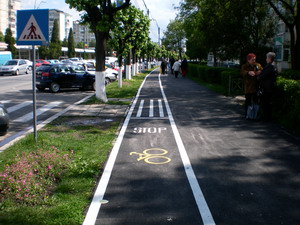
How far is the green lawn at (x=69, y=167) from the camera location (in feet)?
14.8

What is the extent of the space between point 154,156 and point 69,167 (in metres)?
1.71

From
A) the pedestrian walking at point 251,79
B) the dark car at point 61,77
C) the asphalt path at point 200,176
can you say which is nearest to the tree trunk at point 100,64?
the asphalt path at point 200,176

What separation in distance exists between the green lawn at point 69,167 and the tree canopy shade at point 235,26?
12528 millimetres

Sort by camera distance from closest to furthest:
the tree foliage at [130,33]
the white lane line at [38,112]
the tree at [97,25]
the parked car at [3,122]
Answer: the parked car at [3,122] < the white lane line at [38,112] < the tree at [97,25] < the tree foliage at [130,33]

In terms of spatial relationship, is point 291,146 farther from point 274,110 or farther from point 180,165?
point 274,110

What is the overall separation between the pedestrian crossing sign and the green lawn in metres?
2.12

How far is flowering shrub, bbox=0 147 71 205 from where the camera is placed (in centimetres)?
505

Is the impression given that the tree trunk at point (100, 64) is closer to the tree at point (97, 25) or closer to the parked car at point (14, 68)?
the tree at point (97, 25)

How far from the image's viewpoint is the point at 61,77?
21953 millimetres

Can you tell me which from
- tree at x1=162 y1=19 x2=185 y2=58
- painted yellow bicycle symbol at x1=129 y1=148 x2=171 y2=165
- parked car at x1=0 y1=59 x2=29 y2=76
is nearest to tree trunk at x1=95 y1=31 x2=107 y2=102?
painted yellow bicycle symbol at x1=129 y1=148 x2=171 y2=165

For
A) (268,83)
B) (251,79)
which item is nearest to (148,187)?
(268,83)

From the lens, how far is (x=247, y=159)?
286 inches

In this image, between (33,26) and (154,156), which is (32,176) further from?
(33,26)

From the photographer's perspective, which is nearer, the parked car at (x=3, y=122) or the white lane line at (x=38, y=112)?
the parked car at (x=3, y=122)
